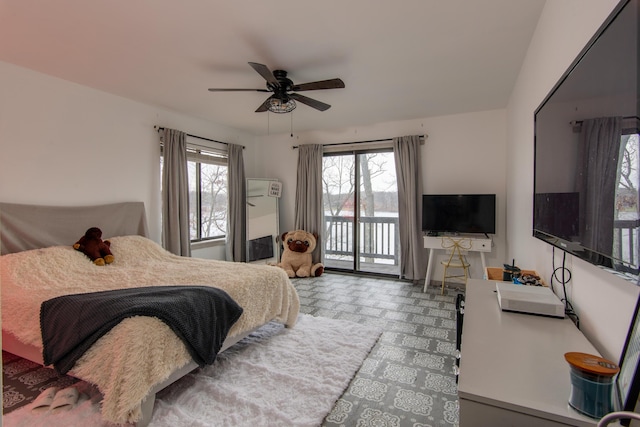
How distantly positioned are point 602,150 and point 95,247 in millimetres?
3657

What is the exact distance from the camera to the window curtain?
0.94 metres

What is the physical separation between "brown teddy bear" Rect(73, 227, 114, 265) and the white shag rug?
4.05 feet

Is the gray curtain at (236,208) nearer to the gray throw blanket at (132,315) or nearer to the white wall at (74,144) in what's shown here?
the white wall at (74,144)

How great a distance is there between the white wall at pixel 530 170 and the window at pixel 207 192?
3.97 metres

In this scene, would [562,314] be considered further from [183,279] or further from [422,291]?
[422,291]

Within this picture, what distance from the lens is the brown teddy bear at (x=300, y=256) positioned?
497 centimetres

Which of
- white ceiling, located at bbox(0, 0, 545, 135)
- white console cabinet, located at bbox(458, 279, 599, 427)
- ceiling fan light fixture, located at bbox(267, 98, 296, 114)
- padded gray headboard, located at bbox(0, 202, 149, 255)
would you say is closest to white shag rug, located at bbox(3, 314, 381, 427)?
white console cabinet, located at bbox(458, 279, 599, 427)

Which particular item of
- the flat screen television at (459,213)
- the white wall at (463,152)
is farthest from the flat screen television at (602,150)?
the white wall at (463,152)

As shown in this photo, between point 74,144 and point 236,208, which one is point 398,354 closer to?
point 236,208

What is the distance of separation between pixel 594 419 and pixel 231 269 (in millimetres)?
2530

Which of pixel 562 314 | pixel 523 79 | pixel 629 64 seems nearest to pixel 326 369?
pixel 562 314

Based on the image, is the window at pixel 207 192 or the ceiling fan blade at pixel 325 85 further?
the window at pixel 207 192

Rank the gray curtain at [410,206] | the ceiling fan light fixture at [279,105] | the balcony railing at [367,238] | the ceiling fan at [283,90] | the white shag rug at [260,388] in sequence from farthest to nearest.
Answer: the balcony railing at [367,238] → the gray curtain at [410,206] → the ceiling fan light fixture at [279,105] → the ceiling fan at [283,90] → the white shag rug at [260,388]

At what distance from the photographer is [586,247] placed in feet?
3.70
